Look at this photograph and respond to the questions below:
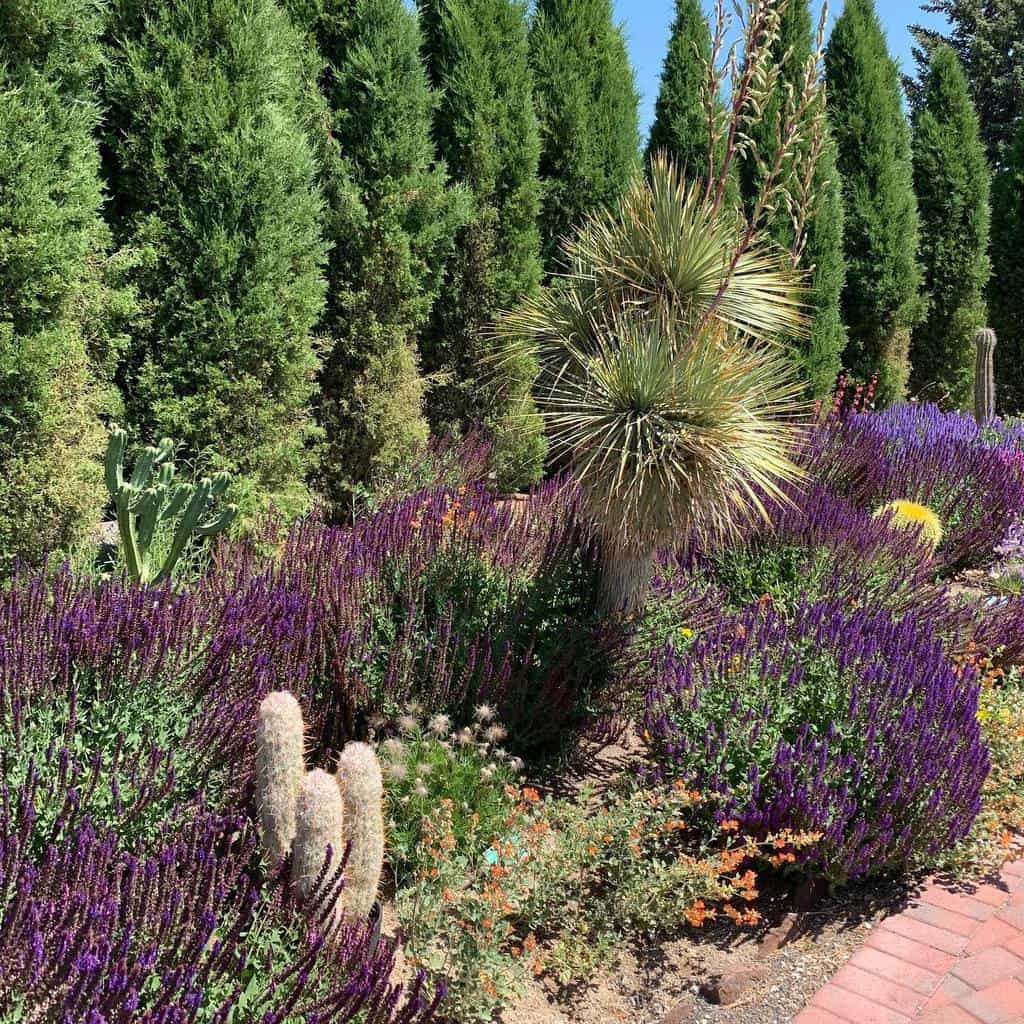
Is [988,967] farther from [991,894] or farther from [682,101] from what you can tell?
[682,101]

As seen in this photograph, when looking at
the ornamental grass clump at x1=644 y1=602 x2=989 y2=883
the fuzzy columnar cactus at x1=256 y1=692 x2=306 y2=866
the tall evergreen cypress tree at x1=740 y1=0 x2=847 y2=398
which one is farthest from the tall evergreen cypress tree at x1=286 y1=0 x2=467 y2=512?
the tall evergreen cypress tree at x1=740 y1=0 x2=847 y2=398

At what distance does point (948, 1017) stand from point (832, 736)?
92 centimetres

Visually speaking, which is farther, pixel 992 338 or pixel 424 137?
pixel 992 338

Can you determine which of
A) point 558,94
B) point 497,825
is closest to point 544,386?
point 497,825

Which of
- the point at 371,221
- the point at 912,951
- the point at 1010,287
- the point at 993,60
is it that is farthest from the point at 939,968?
the point at 993,60

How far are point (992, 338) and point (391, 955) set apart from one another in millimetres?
10431

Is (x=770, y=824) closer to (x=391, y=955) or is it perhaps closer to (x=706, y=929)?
(x=706, y=929)

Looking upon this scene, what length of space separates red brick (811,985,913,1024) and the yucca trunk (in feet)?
5.63

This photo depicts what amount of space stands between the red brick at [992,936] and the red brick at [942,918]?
0.03 m

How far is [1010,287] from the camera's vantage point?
1538 cm

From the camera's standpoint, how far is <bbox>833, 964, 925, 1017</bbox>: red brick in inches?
107

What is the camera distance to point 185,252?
5.48m

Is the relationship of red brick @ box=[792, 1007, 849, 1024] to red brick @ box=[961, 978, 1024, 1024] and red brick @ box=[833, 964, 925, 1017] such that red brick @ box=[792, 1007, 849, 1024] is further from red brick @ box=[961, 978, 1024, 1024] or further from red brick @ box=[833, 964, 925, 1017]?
red brick @ box=[961, 978, 1024, 1024]

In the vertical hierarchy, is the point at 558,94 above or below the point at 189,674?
above
